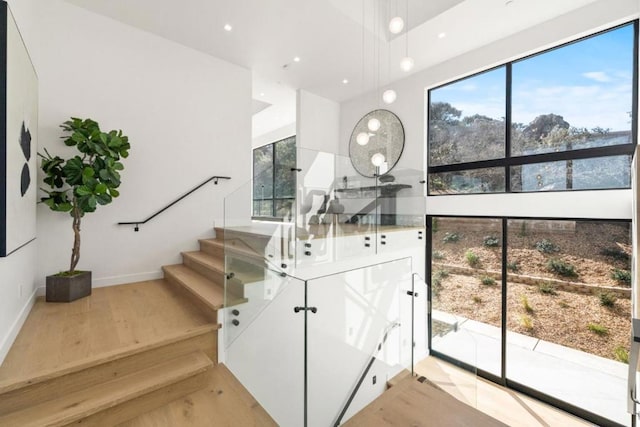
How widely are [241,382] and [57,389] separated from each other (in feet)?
4.08

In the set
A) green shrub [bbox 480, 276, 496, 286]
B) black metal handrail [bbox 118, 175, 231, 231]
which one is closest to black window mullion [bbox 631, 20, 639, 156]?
green shrub [bbox 480, 276, 496, 286]

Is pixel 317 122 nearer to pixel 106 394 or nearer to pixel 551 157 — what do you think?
pixel 551 157

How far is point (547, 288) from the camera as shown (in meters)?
3.85

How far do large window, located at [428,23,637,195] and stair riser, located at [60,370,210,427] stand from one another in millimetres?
4512

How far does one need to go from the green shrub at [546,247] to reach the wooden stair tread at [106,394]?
14.7ft

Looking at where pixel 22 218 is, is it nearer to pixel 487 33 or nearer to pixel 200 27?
pixel 200 27

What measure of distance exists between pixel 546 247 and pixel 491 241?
67 centimetres

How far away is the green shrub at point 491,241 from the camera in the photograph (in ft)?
13.9

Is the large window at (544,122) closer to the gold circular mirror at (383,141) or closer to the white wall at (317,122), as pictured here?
the gold circular mirror at (383,141)

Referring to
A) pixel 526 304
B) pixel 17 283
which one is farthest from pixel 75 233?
pixel 526 304

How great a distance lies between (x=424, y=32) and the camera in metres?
3.88

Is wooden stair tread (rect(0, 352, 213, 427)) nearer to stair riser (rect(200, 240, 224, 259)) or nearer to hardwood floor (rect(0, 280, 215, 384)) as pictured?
hardwood floor (rect(0, 280, 215, 384))

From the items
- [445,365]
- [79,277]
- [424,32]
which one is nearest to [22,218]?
[79,277]

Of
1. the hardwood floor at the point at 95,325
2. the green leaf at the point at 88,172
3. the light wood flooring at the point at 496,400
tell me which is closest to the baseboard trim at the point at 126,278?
the hardwood floor at the point at 95,325
